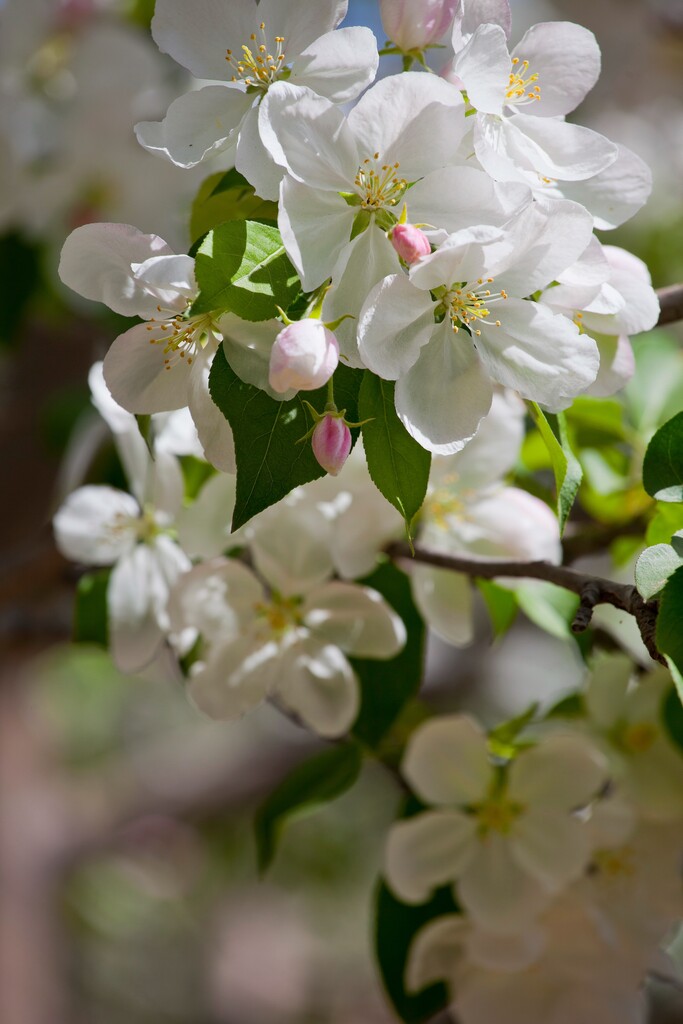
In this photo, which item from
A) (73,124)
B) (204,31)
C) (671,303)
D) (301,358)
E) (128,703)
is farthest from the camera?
(128,703)

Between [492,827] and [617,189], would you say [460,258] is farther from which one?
[492,827]

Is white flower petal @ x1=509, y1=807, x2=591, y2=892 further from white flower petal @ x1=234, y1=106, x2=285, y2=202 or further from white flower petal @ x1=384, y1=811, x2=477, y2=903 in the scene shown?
white flower petal @ x1=234, y1=106, x2=285, y2=202

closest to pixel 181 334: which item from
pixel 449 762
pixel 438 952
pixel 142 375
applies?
pixel 142 375

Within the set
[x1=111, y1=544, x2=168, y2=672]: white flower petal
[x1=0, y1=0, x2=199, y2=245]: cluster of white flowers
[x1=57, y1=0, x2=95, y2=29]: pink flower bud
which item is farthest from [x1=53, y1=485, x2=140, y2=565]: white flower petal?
[x1=57, y1=0, x2=95, y2=29]: pink flower bud

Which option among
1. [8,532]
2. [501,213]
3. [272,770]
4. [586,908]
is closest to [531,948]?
[586,908]

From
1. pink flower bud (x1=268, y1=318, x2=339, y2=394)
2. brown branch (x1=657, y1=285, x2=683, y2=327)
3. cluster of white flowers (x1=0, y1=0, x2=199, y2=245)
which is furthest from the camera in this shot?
cluster of white flowers (x1=0, y1=0, x2=199, y2=245)
